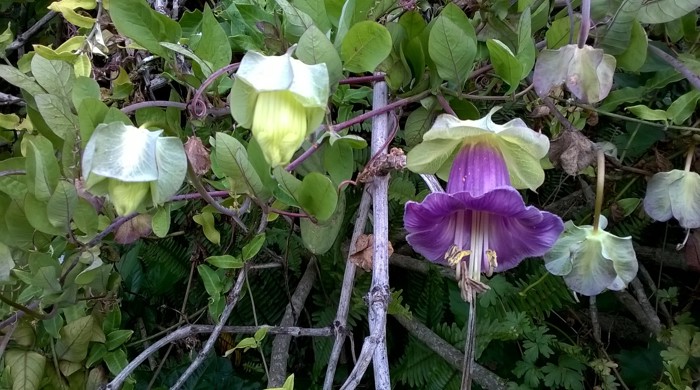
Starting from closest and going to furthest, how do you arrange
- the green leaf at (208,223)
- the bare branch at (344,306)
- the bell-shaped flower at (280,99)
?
the bell-shaped flower at (280,99) → the bare branch at (344,306) → the green leaf at (208,223)

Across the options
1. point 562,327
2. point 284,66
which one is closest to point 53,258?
point 284,66

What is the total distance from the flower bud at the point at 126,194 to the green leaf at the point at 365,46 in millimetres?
271

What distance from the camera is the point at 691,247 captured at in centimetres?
95

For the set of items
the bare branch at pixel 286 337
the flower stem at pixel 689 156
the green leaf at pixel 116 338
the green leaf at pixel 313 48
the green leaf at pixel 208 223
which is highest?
the green leaf at pixel 313 48

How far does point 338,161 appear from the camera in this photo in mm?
794

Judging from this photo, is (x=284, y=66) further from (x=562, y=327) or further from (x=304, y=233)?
(x=562, y=327)

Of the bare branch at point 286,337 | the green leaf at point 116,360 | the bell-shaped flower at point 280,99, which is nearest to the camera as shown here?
the bell-shaped flower at point 280,99

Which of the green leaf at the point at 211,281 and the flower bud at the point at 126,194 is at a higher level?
the flower bud at the point at 126,194

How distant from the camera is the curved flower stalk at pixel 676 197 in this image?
2.51 feet

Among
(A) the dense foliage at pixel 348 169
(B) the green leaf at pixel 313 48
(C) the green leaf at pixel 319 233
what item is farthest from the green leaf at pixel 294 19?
(C) the green leaf at pixel 319 233

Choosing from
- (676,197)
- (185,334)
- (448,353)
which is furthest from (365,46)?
(448,353)

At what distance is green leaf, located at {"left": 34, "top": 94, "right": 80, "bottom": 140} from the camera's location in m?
0.75

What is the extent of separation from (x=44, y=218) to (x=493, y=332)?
860 millimetres

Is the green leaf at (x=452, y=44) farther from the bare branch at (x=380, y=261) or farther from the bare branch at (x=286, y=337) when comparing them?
the bare branch at (x=286, y=337)
